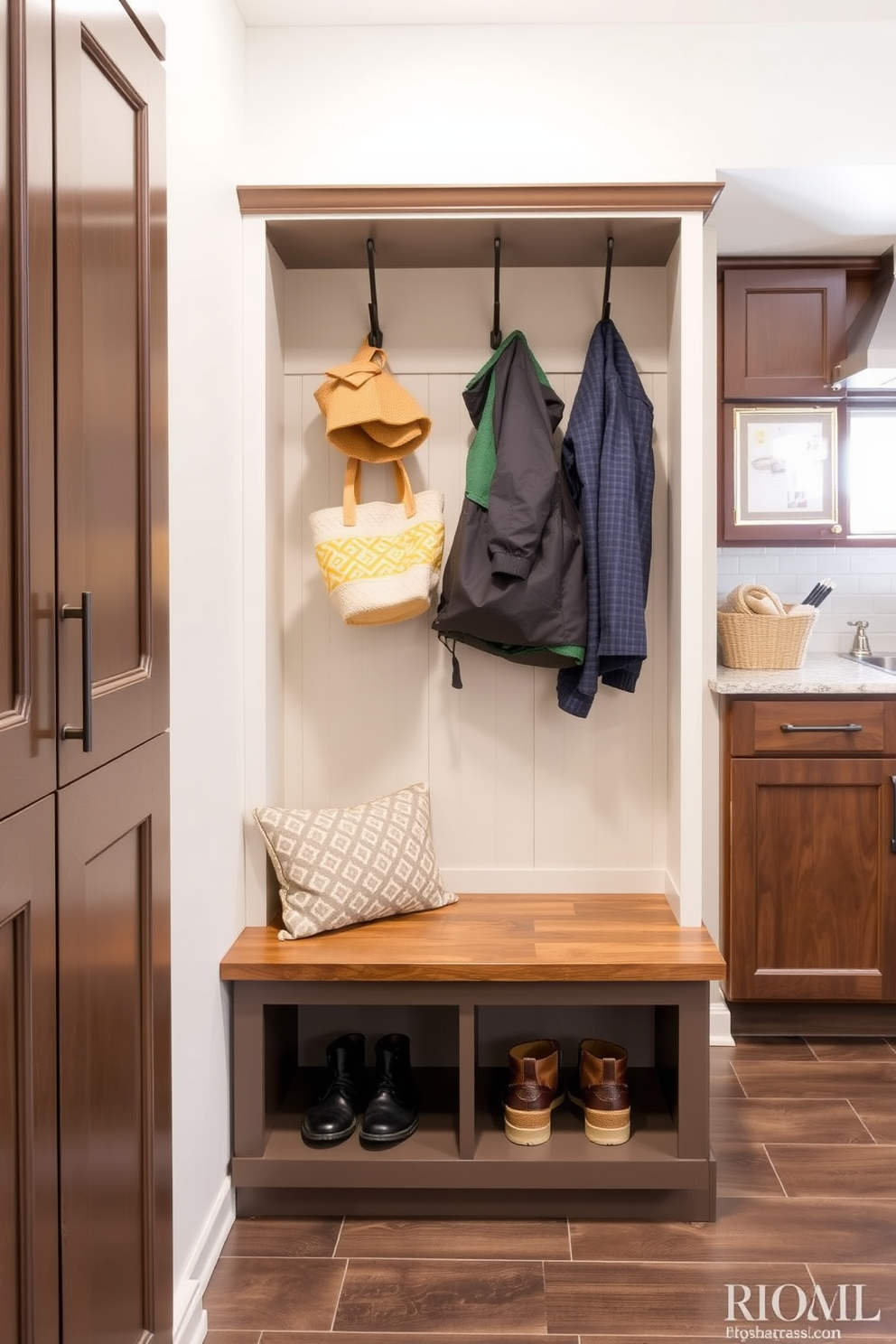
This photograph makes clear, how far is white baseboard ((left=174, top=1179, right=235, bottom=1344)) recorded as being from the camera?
5.76 feet

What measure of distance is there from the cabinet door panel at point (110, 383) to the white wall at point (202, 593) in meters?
0.20

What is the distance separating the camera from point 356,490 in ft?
8.21

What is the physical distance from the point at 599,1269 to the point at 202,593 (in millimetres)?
1434

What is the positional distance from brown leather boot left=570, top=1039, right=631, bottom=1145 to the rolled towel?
4.79 feet

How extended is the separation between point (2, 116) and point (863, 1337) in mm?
2119

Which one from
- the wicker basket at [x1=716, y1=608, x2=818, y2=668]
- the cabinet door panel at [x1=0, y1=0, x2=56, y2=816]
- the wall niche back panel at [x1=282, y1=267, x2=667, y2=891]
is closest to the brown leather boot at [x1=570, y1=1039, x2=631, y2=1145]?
the wall niche back panel at [x1=282, y1=267, x2=667, y2=891]

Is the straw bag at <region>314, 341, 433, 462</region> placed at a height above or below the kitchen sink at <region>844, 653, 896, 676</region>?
above

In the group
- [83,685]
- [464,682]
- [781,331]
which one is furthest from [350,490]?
[781,331]

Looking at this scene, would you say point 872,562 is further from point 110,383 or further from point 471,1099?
point 110,383

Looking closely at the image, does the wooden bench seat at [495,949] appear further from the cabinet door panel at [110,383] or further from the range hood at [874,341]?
the range hood at [874,341]

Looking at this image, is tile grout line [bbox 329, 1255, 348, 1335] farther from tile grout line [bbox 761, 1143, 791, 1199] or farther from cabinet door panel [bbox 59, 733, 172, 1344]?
tile grout line [bbox 761, 1143, 791, 1199]

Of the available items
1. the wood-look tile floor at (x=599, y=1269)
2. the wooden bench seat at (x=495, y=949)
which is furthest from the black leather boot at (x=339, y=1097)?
the wooden bench seat at (x=495, y=949)

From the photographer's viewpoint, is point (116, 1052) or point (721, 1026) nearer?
point (116, 1052)

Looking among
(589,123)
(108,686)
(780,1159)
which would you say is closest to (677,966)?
(780,1159)
